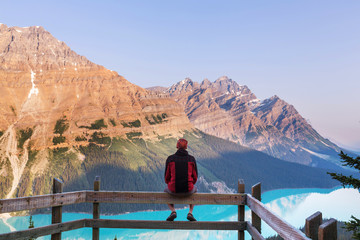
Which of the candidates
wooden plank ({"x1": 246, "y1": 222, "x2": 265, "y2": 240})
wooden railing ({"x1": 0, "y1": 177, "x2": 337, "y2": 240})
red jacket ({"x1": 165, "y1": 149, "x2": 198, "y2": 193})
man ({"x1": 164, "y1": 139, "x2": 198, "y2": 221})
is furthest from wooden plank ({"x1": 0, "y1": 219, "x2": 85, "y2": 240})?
wooden plank ({"x1": 246, "y1": 222, "x2": 265, "y2": 240})

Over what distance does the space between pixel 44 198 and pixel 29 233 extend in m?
0.78

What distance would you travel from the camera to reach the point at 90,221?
28.4 ft

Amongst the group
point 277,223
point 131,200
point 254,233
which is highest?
point 277,223

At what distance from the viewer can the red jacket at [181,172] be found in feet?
27.5

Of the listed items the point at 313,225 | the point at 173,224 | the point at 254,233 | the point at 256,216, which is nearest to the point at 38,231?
the point at 173,224

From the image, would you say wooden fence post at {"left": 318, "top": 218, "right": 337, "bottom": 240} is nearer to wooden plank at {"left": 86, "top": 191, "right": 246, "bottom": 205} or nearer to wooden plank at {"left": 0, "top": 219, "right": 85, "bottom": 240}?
wooden plank at {"left": 86, "top": 191, "right": 246, "bottom": 205}

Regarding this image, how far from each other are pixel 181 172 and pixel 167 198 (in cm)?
72

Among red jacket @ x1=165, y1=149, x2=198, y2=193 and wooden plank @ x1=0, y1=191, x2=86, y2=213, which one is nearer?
wooden plank @ x1=0, y1=191, x2=86, y2=213

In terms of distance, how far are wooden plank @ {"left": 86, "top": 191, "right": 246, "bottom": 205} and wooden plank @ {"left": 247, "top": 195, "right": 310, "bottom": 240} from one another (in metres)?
0.46

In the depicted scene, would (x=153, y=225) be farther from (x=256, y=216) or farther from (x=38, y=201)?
(x=38, y=201)

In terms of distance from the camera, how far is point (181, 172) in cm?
846

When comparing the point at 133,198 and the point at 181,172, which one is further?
the point at 133,198

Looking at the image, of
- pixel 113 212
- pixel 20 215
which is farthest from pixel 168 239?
pixel 20 215

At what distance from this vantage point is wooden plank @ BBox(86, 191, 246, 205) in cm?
839
